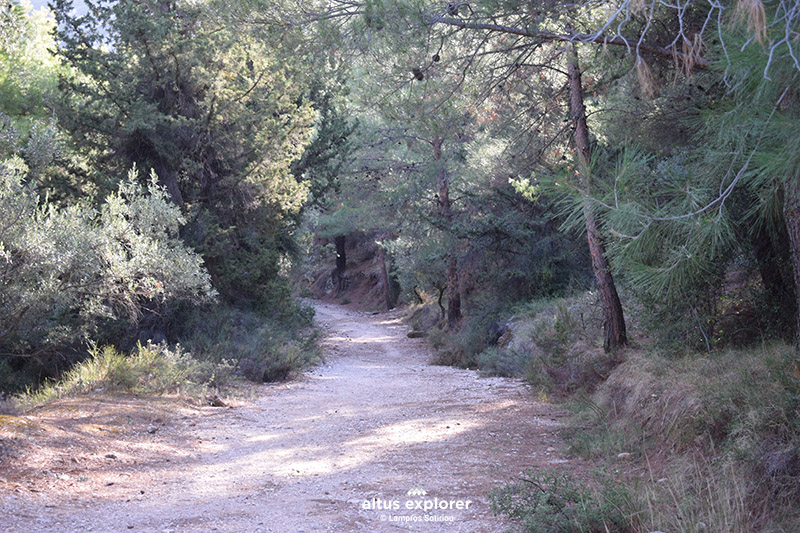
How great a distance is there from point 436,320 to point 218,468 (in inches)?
850

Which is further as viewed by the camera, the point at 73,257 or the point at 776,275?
the point at 73,257

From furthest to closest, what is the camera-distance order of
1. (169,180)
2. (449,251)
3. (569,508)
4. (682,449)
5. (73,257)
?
(449,251) < (169,180) < (73,257) < (682,449) < (569,508)

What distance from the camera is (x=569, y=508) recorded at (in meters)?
3.95

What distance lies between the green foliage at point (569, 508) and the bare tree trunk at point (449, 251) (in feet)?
50.0

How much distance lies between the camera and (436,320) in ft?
89.8

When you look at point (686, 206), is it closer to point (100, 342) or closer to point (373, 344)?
point (100, 342)

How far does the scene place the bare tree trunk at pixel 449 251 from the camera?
20.7 m

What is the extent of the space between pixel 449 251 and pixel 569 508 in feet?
52.9

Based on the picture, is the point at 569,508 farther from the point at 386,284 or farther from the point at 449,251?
the point at 386,284

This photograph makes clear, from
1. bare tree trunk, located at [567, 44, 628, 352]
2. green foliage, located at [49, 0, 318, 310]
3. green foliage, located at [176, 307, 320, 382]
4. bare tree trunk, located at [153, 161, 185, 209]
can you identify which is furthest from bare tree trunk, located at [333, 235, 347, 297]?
bare tree trunk, located at [567, 44, 628, 352]

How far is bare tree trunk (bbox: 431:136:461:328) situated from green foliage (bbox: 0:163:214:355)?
10.9 meters

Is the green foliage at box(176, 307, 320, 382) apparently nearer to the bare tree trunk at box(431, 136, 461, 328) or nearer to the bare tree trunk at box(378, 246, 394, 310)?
the bare tree trunk at box(431, 136, 461, 328)

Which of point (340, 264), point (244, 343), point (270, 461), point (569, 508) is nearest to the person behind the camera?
point (569, 508)

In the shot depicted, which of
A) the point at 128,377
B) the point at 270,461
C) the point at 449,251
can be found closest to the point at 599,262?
the point at 270,461
